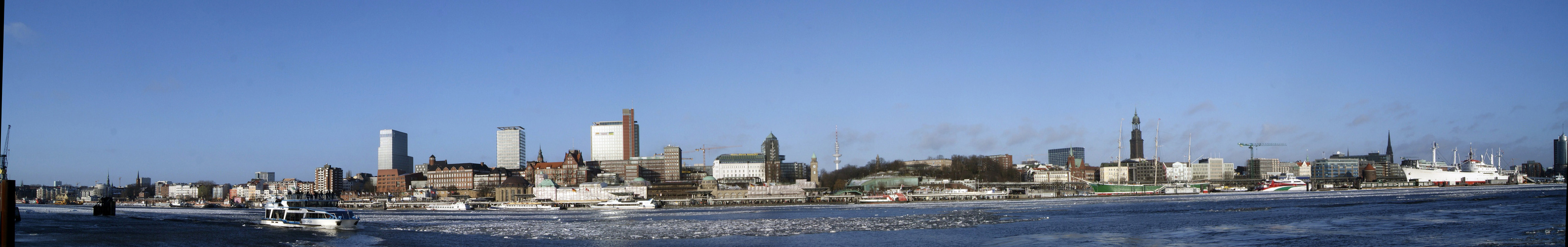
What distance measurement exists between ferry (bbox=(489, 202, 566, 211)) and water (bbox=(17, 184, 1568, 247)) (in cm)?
2891

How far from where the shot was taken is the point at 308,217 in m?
57.7

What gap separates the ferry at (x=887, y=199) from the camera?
122625 millimetres

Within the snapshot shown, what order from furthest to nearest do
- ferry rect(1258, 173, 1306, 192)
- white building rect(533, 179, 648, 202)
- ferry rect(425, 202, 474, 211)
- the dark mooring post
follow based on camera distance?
1. ferry rect(1258, 173, 1306, 192)
2. white building rect(533, 179, 648, 202)
3. ferry rect(425, 202, 474, 211)
4. the dark mooring post

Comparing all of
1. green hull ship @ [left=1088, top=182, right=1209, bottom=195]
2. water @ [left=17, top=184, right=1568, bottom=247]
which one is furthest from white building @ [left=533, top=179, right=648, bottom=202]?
green hull ship @ [left=1088, top=182, right=1209, bottom=195]

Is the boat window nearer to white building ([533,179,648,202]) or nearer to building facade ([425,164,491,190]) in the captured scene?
white building ([533,179,648,202])

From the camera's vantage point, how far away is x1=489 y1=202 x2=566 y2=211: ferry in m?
108

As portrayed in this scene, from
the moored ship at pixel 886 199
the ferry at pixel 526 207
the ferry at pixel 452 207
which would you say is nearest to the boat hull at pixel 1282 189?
the moored ship at pixel 886 199

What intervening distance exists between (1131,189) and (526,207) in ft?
299

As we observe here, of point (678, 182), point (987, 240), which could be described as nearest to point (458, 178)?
point (678, 182)

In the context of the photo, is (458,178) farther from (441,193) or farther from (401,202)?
(401,202)

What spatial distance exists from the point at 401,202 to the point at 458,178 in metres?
52.6

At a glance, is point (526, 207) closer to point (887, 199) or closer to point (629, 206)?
point (629, 206)

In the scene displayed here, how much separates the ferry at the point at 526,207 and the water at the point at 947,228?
28907 mm

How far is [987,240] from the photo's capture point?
129ft
